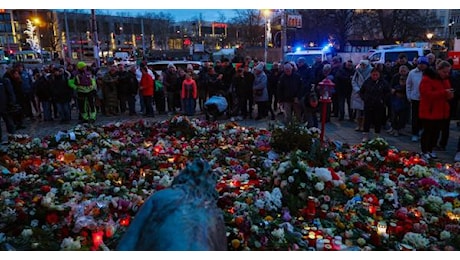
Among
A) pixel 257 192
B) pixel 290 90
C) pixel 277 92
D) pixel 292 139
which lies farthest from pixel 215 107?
pixel 257 192

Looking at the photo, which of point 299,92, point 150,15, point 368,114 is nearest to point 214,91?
point 299,92

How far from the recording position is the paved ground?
27.0ft

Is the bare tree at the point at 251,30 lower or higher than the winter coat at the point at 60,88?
higher

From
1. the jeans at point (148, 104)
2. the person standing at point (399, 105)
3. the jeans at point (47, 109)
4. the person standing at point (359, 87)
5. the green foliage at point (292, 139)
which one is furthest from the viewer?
the jeans at point (148, 104)

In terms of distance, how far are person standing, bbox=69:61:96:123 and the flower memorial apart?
4.21m

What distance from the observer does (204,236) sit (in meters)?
2.07

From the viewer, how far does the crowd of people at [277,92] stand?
777cm

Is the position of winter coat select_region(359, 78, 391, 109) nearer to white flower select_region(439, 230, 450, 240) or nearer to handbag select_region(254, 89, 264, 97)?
handbag select_region(254, 89, 264, 97)

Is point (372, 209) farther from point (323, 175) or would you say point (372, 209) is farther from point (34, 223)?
point (34, 223)

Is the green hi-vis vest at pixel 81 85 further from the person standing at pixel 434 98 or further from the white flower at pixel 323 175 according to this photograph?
the person standing at pixel 434 98

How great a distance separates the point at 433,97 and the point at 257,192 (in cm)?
402

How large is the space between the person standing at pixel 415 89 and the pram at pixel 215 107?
5.07m

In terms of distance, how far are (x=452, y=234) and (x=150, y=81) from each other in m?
10.5

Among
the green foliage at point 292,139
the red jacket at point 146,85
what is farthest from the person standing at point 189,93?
the green foliage at point 292,139
